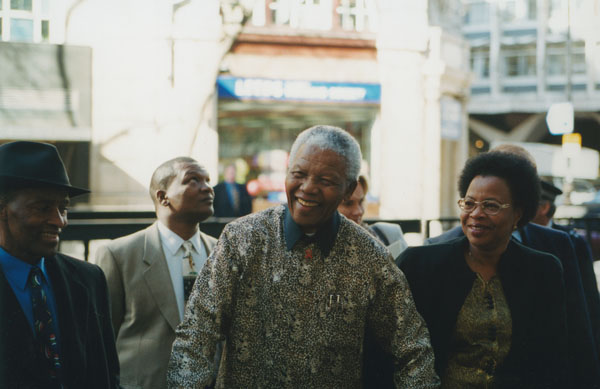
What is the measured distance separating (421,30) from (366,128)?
2841mm

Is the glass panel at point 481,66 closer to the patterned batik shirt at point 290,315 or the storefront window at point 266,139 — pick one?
the storefront window at point 266,139

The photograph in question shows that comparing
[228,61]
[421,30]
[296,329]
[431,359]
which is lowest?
[431,359]

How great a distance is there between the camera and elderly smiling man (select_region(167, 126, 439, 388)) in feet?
8.30

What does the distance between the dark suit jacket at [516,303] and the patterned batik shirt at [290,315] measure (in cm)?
35

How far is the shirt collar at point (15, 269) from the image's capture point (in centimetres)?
244

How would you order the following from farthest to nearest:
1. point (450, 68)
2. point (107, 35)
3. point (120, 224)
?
point (450, 68) → point (107, 35) → point (120, 224)

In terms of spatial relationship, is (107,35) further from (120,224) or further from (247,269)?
(247,269)

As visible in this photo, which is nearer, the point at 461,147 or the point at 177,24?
the point at 177,24

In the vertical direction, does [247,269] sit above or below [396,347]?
above

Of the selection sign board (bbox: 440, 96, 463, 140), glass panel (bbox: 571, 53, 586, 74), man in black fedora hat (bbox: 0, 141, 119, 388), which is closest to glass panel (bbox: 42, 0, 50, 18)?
sign board (bbox: 440, 96, 463, 140)

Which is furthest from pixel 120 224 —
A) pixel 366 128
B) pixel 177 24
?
pixel 366 128

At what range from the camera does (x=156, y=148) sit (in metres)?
14.0

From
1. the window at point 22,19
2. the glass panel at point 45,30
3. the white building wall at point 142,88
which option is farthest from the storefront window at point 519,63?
the window at point 22,19

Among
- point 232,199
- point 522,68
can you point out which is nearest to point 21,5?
point 232,199
